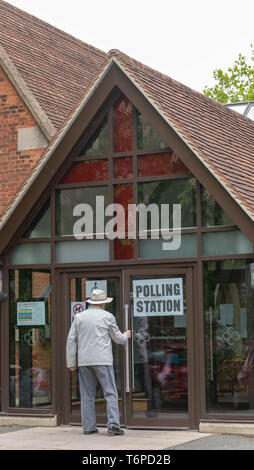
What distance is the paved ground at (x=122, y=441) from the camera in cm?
986

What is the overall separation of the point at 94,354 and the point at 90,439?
3.40 ft

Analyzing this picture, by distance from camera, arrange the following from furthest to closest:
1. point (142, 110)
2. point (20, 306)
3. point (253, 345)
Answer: point (20, 306)
point (142, 110)
point (253, 345)

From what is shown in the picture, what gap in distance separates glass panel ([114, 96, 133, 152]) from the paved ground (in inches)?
152

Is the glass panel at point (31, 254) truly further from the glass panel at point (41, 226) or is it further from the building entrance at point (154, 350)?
the building entrance at point (154, 350)

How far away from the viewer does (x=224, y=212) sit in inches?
448

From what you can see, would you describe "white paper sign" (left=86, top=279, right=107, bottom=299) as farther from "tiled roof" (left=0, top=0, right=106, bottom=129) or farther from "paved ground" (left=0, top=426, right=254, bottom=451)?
"tiled roof" (left=0, top=0, right=106, bottom=129)

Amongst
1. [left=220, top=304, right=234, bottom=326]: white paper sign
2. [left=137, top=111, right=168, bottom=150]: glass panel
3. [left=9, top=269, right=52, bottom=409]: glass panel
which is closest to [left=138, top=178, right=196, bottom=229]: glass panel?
[left=137, top=111, right=168, bottom=150]: glass panel

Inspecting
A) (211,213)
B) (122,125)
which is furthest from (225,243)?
(122,125)

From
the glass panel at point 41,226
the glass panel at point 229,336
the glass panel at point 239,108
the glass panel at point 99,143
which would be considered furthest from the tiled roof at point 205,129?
the glass panel at point 239,108

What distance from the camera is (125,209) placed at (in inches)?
474
